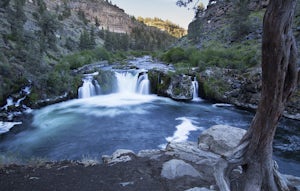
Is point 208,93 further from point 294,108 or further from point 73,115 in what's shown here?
point 73,115

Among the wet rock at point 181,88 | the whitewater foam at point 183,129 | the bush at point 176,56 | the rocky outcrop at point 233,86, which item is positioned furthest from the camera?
the bush at point 176,56

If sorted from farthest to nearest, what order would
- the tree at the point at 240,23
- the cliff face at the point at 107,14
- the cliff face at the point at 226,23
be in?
the cliff face at the point at 107,14, the cliff face at the point at 226,23, the tree at the point at 240,23

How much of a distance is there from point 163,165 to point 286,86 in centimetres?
370

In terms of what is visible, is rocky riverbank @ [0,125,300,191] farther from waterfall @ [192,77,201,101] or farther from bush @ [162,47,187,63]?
bush @ [162,47,187,63]

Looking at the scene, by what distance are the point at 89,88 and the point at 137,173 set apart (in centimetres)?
1737

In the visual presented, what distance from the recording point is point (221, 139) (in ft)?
25.9

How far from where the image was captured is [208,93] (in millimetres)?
21391

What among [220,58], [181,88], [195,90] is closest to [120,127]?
[181,88]

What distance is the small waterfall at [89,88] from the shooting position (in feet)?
72.8

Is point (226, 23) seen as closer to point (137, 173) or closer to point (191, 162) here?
point (191, 162)

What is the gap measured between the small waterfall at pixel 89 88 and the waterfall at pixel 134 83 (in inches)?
88.3

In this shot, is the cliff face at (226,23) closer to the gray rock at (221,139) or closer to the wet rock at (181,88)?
the wet rock at (181,88)

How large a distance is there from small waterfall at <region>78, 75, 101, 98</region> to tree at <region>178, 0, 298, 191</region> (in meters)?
19.1

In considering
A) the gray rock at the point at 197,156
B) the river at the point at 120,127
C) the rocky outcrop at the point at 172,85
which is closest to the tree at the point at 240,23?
the rocky outcrop at the point at 172,85
